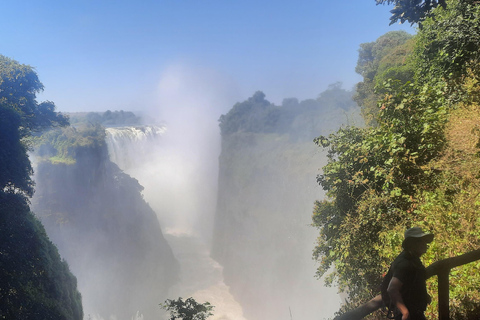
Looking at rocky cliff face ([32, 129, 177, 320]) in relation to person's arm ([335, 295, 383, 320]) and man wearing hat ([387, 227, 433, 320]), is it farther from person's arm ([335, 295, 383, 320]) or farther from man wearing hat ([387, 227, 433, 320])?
man wearing hat ([387, 227, 433, 320])

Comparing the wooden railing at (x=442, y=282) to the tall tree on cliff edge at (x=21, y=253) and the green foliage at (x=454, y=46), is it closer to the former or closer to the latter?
the green foliage at (x=454, y=46)

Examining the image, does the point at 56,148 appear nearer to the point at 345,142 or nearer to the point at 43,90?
the point at 43,90

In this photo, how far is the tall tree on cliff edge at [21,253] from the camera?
33.2ft

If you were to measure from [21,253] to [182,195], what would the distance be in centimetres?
6288

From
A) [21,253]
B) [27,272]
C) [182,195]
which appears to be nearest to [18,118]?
[21,253]

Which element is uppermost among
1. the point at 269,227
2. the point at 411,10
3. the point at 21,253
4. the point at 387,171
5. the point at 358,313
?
the point at 269,227

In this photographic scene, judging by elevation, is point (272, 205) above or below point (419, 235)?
above

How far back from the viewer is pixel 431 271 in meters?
2.40

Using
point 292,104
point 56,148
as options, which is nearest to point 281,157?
point 292,104

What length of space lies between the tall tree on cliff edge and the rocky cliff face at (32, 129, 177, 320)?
13.0 m

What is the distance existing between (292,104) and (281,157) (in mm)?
21863

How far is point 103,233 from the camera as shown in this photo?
32.7 meters

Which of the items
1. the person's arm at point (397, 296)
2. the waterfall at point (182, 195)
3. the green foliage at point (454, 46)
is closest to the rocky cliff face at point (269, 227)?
the waterfall at point (182, 195)

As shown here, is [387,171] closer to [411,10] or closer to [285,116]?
[411,10]
